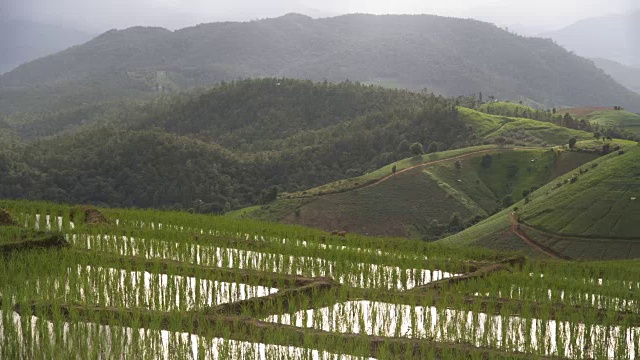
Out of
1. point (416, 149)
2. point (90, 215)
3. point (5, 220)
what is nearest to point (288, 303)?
point (5, 220)

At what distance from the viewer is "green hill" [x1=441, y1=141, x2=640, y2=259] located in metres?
39.7

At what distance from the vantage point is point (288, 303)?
14.1 meters

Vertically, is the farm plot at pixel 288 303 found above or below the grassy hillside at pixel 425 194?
above

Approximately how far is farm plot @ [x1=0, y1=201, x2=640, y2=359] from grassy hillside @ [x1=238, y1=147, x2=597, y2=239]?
46.4 m

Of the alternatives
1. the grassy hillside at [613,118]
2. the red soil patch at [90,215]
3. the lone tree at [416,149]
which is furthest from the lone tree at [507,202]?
the grassy hillside at [613,118]

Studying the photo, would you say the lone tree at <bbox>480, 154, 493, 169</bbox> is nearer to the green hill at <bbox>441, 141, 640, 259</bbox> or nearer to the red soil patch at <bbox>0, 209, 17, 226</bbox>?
the green hill at <bbox>441, 141, 640, 259</bbox>

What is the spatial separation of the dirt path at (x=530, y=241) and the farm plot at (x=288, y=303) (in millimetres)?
18950

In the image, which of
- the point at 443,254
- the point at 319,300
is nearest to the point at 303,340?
the point at 319,300

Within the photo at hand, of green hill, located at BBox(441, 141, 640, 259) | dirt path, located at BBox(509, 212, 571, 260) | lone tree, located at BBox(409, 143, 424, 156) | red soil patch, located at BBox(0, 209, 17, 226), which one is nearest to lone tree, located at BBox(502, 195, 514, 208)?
green hill, located at BBox(441, 141, 640, 259)

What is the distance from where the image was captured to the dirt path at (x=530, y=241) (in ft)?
131

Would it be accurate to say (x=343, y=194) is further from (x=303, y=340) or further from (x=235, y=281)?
(x=303, y=340)

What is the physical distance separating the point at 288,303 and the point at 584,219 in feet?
105

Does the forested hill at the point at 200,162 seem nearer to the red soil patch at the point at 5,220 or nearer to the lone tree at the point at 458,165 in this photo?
the lone tree at the point at 458,165

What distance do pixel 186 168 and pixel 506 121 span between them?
43860 mm
